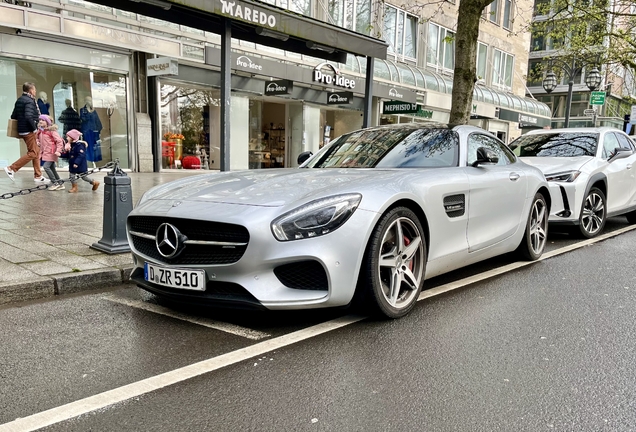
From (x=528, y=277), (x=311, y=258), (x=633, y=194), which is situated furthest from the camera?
(x=633, y=194)

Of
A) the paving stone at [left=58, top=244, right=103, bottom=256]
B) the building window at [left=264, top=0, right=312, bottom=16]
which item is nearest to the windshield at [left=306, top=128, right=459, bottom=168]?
the paving stone at [left=58, top=244, right=103, bottom=256]

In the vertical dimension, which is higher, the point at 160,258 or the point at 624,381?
the point at 160,258

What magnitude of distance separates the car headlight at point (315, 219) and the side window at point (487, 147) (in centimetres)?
188

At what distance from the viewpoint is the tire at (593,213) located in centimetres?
747

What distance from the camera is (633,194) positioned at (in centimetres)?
872

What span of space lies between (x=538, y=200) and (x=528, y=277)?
3.69 feet

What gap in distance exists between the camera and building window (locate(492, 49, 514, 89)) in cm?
3047

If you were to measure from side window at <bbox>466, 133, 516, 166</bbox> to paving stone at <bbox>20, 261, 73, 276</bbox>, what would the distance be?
3773 millimetres

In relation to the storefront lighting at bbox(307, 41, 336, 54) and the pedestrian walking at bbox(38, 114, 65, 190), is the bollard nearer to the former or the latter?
the storefront lighting at bbox(307, 41, 336, 54)

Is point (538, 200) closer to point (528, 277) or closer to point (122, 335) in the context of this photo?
point (528, 277)

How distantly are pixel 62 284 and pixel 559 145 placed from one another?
7351 mm

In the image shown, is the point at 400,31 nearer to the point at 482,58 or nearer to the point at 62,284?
the point at 482,58

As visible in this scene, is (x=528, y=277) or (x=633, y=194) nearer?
(x=528, y=277)

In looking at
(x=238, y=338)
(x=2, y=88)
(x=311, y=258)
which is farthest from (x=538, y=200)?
(x=2, y=88)
